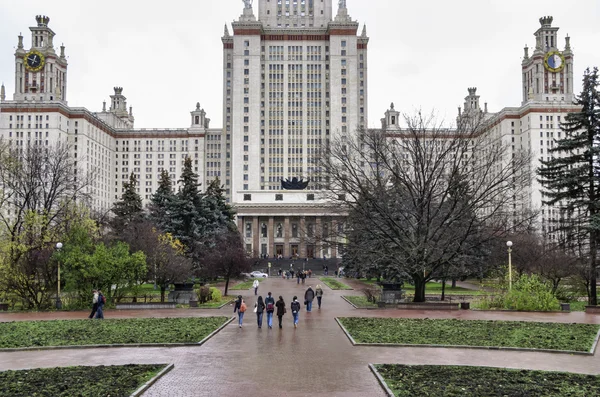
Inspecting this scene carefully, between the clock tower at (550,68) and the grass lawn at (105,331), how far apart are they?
4325 inches

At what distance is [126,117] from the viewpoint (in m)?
160

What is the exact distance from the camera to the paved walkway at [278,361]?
41.3 ft

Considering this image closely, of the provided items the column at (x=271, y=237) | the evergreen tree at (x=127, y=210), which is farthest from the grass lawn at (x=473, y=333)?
the column at (x=271, y=237)

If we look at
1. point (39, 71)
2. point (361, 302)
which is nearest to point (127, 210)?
point (361, 302)

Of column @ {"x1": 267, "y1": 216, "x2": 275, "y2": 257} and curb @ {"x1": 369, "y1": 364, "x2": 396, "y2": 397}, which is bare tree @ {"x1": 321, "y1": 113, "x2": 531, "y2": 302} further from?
column @ {"x1": 267, "y1": 216, "x2": 275, "y2": 257}

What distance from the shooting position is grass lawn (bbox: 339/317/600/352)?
18.1 m

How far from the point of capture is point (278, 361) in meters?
15.6

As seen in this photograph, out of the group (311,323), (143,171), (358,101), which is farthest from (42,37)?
(311,323)

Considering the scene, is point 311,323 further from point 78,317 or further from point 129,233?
point 129,233

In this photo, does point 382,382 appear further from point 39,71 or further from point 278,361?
point 39,71

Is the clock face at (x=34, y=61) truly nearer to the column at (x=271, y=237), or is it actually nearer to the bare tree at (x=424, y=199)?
the column at (x=271, y=237)

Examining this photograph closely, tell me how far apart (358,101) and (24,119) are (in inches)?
2707

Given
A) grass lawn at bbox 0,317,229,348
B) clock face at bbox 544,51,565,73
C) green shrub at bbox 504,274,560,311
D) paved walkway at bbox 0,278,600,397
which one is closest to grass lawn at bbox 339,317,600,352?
paved walkway at bbox 0,278,600,397

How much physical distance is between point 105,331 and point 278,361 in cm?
820
